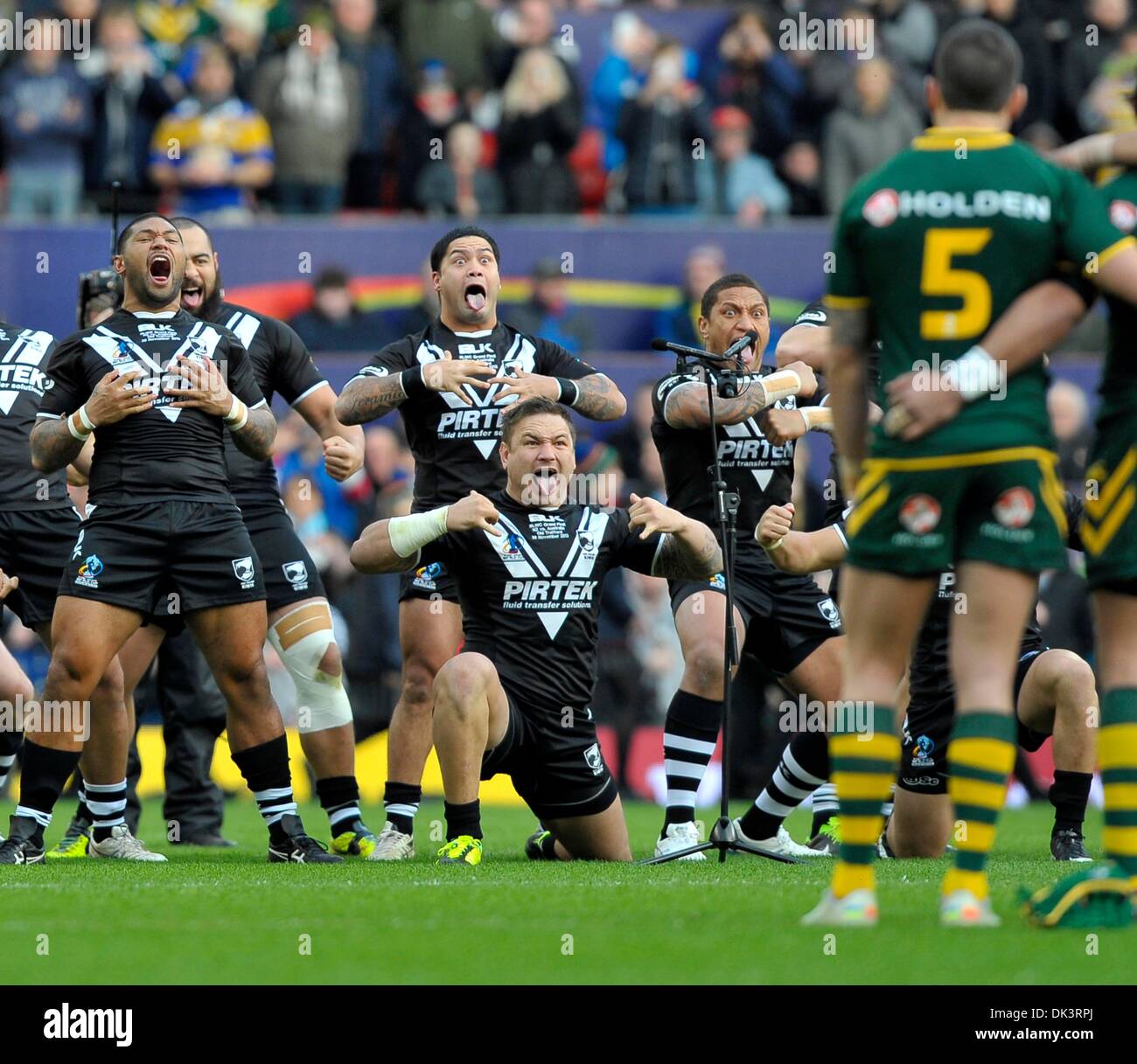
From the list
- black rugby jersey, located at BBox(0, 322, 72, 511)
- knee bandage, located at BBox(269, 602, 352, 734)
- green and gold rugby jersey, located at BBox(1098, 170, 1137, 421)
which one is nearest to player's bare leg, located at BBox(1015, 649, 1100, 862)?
green and gold rugby jersey, located at BBox(1098, 170, 1137, 421)

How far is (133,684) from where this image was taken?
9.59 meters

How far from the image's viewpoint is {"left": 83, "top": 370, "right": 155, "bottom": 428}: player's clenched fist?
8164 mm

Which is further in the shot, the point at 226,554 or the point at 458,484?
the point at 458,484

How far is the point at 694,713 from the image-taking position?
29.3ft

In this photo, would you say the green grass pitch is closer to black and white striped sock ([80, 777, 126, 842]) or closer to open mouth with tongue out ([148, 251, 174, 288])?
black and white striped sock ([80, 777, 126, 842])

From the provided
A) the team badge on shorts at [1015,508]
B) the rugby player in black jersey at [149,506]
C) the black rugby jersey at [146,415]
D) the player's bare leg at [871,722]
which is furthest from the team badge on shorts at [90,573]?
the team badge on shorts at [1015,508]

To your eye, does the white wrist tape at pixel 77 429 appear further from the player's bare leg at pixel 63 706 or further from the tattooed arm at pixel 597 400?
→ the tattooed arm at pixel 597 400

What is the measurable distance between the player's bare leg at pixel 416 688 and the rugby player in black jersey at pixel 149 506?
675mm

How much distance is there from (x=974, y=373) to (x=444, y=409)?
13.4 ft

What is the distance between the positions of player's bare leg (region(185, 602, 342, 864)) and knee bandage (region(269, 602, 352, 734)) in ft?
1.87

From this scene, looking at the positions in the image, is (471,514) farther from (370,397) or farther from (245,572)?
(370,397)
